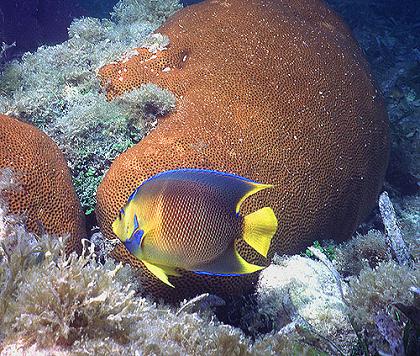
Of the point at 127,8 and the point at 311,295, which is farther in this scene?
the point at 127,8

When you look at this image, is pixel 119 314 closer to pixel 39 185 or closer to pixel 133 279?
pixel 133 279

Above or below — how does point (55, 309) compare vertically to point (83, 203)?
→ above

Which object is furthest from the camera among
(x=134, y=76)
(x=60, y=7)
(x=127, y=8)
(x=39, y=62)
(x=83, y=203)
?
(x=60, y=7)

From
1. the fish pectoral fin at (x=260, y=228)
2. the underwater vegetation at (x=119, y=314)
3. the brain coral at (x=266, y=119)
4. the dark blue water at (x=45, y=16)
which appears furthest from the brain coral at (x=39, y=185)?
the dark blue water at (x=45, y=16)

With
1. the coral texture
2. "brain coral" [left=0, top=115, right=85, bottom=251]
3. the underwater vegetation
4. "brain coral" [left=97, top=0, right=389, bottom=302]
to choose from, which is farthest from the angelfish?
the coral texture

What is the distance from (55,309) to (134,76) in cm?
297

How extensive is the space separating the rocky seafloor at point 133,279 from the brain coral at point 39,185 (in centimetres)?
→ 13

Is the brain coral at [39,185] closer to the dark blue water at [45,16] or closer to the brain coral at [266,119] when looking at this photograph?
the brain coral at [266,119]

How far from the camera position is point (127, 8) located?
6398 mm

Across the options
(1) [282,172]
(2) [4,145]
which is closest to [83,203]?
(2) [4,145]

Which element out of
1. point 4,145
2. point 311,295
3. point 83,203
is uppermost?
point 4,145

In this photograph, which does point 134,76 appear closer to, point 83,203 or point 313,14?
point 83,203

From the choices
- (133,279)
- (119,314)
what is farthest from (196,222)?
(133,279)

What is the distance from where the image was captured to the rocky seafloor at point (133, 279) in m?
2.02
